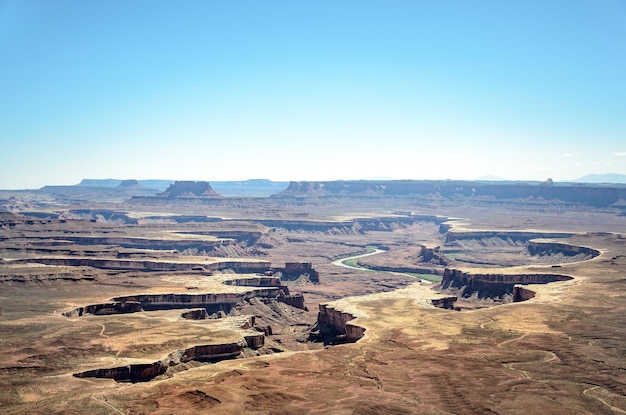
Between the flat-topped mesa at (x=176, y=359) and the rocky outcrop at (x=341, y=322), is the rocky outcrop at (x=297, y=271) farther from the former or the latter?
the flat-topped mesa at (x=176, y=359)

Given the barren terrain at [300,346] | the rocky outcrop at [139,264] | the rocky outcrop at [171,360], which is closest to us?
the barren terrain at [300,346]

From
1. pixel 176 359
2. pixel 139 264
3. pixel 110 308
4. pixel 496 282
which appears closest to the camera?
pixel 176 359

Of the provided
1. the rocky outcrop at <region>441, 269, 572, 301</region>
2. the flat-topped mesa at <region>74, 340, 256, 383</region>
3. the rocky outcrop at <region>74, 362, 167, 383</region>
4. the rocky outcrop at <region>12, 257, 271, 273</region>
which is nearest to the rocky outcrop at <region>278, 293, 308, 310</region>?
the rocky outcrop at <region>12, 257, 271, 273</region>

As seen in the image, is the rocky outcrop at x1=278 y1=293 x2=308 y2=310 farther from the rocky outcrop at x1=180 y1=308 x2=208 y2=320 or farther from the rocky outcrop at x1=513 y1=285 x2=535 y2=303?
Answer: the rocky outcrop at x1=513 y1=285 x2=535 y2=303

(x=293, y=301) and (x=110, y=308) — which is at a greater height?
(x=110, y=308)

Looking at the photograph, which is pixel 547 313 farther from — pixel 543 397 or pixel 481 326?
pixel 543 397

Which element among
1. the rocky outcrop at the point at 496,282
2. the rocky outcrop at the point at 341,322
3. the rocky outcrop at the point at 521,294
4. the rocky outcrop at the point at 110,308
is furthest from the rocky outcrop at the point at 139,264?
the rocky outcrop at the point at 521,294

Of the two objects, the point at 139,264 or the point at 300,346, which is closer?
the point at 300,346

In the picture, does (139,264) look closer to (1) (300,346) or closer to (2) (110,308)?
(2) (110,308)

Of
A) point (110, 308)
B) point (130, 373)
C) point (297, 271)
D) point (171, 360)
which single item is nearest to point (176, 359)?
point (171, 360)
